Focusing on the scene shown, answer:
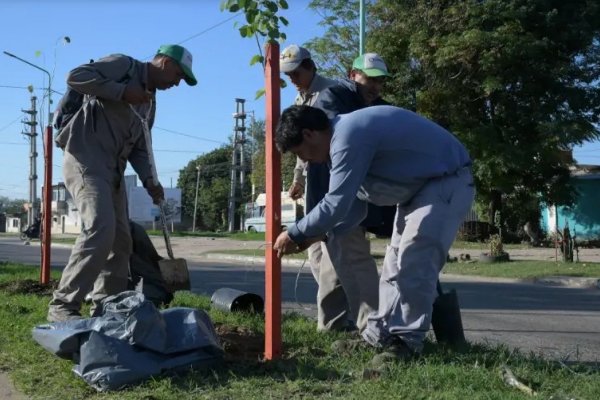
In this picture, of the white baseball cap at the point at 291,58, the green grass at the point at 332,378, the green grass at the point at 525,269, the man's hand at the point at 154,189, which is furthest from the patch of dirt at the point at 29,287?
the green grass at the point at 525,269

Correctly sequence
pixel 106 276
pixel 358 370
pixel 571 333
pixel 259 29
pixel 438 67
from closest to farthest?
pixel 358 370 < pixel 259 29 < pixel 106 276 < pixel 571 333 < pixel 438 67

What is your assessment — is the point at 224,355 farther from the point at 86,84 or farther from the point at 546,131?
the point at 546,131

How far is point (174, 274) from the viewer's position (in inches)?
223

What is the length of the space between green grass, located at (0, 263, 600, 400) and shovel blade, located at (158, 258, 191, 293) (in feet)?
4.80

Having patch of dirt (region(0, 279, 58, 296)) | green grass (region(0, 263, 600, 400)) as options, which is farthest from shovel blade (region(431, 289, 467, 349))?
patch of dirt (region(0, 279, 58, 296))

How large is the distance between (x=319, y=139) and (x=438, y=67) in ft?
62.2

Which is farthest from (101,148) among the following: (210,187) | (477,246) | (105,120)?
(210,187)

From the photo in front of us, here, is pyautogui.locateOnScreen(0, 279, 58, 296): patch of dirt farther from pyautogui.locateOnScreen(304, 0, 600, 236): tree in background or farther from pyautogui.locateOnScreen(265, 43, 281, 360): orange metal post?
pyautogui.locateOnScreen(304, 0, 600, 236): tree in background

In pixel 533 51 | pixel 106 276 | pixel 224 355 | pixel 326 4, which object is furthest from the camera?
pixel 326 4

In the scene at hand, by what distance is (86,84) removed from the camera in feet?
15.0

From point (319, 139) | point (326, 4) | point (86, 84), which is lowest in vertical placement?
point (319, 139)

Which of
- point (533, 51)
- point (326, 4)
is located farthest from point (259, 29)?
point (326, 4)

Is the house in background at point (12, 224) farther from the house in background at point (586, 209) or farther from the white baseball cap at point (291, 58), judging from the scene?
the white baseball cap at point (291, 58)

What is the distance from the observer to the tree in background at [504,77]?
20.6 m
